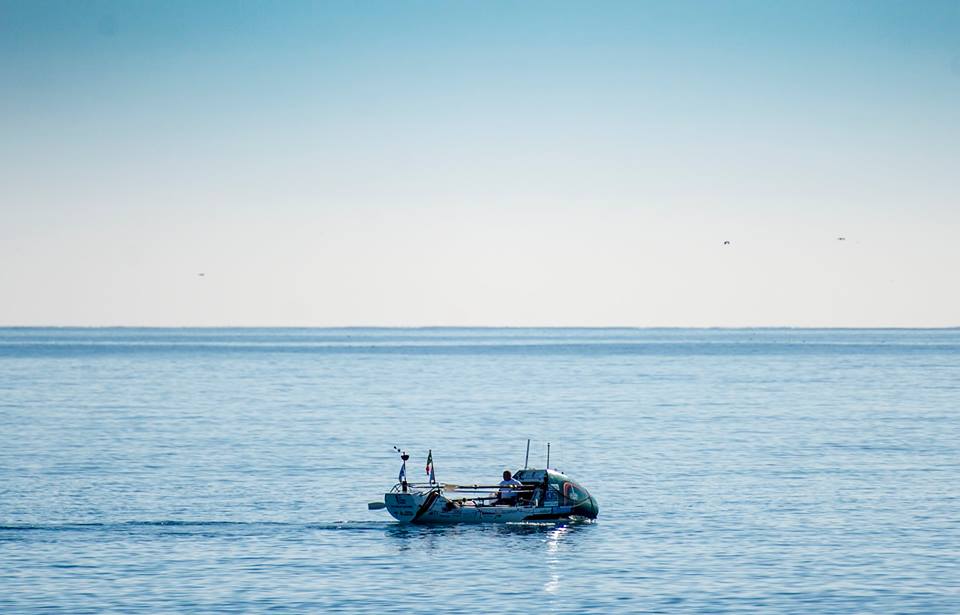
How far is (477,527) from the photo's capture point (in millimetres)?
58812

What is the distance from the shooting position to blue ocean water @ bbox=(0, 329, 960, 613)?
44.4 m

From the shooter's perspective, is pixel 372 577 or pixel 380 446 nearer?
pixel 372 577

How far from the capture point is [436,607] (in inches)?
1681

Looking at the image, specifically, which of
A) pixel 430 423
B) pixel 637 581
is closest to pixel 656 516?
pixel 637 581

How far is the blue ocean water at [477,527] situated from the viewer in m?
44.4

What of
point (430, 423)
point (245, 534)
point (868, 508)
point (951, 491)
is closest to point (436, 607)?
point (245, 534)

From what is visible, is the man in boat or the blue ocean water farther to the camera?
the man in boat

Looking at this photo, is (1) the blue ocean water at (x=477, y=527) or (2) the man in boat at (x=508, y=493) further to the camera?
(2) the man in boat at (x=508, y=493)

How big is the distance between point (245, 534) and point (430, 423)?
55876 millimetres

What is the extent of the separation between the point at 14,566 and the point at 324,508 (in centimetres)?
1707

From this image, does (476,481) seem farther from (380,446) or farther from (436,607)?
(436,607)

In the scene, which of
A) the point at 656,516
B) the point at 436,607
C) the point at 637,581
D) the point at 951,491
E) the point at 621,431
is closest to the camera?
the point at 436,607

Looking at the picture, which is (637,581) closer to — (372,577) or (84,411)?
(372,577)

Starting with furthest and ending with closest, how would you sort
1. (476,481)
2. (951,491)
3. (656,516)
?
(476,481) < (951,491) < (656,516)
